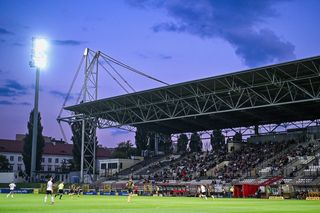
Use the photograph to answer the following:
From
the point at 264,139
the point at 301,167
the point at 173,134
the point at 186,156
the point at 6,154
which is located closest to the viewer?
the point at 301,167

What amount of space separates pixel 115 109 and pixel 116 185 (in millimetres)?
11929

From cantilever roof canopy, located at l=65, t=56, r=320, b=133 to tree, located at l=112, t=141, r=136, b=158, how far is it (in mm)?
40491

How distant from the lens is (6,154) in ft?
451

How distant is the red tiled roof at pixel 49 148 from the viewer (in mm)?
139312

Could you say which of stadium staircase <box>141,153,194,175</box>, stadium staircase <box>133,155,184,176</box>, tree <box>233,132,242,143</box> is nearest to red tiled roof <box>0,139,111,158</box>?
stadium staircase <box>133,155,184,176</box>

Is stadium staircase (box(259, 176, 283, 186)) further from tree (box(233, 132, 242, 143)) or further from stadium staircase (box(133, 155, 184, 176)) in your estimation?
stadium staircase (box(133, 155, 184, 176))

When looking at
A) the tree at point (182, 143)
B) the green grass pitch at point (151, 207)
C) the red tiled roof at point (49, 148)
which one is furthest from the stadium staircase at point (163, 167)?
the red tiled roof at point (49, 148)

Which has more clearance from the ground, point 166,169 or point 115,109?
point 115,109

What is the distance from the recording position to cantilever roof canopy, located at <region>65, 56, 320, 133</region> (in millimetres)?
52375

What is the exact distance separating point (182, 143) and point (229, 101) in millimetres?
31004

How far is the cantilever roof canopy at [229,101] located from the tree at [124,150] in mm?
40491

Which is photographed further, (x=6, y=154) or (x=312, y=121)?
(x=6, y=154)

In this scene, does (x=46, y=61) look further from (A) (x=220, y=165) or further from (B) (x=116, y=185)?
(A) (x=220, y=165)

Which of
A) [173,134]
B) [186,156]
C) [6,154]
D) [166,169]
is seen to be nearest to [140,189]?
[166,169]
